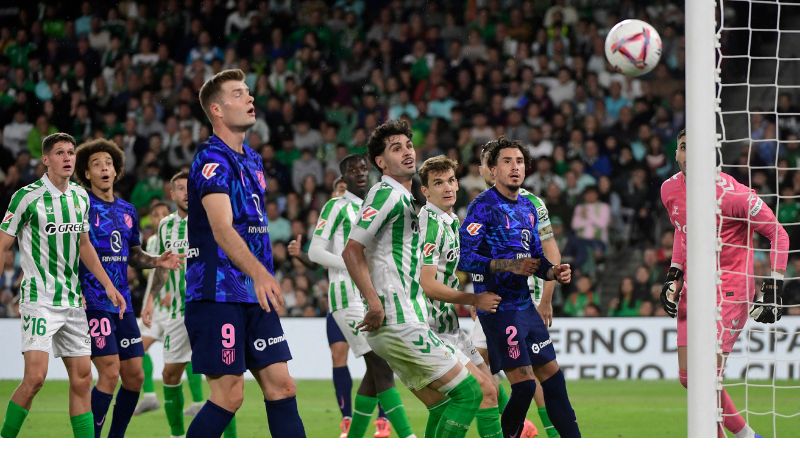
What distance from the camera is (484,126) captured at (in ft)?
55.3

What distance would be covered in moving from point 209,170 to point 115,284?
2749 millimetres

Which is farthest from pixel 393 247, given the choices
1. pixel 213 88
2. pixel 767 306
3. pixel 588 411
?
pixel 588 411

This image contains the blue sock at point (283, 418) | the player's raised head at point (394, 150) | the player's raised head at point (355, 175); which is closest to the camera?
the blue sock at point (283, 418)

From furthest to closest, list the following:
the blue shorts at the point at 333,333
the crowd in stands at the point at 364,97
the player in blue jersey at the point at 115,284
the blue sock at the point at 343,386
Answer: the crowd in stands at the point at 364,97 → the blue shorts at the point at 333,333 → the blue sock at the point at 343,386 → the player in blue jersey at the point at 115,284

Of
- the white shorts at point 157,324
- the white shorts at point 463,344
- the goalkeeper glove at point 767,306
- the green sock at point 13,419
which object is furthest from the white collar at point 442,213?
the white shorts at point 157,324

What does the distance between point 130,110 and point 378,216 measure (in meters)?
12.3

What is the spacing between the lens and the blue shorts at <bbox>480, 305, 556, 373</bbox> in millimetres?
6715

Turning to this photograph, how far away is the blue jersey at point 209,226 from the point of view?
5078 mm

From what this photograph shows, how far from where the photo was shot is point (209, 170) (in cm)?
505

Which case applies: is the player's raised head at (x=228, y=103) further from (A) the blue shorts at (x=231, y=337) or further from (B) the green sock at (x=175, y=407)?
(B) the green sock at (x=175, y=407)

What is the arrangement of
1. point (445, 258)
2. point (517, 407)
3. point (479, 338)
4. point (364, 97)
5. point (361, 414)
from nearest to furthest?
point (517, 407) → point (445, 258) → point (361, 414) → point (479, 338) → point (364, 97)

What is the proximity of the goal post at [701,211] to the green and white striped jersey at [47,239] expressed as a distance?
3.81 meters

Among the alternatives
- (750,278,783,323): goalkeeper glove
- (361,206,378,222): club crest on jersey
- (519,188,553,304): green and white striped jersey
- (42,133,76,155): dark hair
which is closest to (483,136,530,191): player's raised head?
(519,188,553,304): green and white striped jersey

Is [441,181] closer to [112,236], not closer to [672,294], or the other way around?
[672,294]
